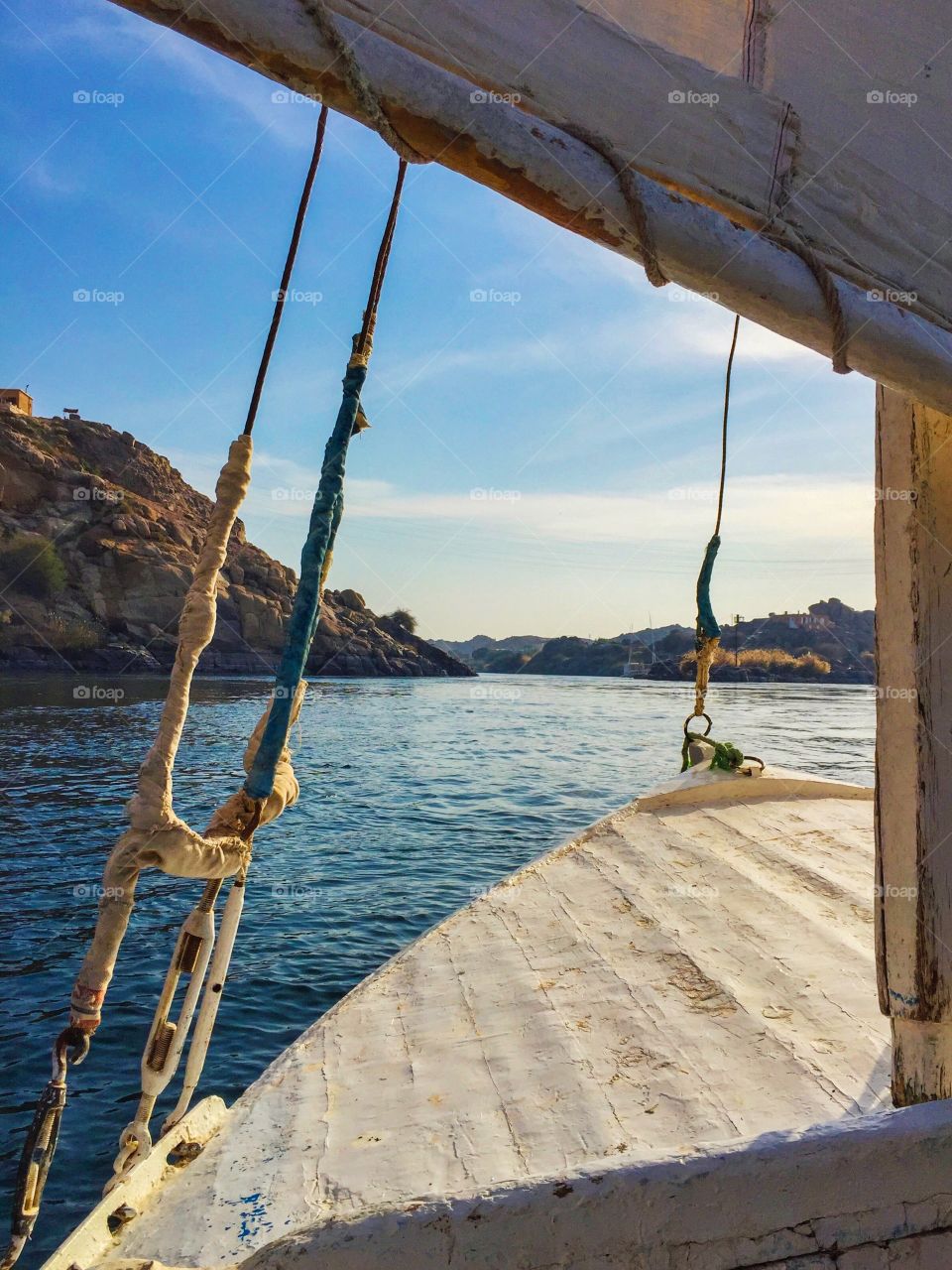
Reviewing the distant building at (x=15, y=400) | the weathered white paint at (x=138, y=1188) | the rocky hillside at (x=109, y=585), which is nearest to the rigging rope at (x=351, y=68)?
the weathered white paint at (x=138, y=1188)

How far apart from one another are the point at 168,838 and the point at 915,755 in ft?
7.13

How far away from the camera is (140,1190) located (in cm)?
277

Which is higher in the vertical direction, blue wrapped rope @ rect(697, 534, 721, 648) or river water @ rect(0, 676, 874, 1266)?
blue wrapped rope @ rect(697, 534, 721, 648)

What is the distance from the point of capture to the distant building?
3561 inches

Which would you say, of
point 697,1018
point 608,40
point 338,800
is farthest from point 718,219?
point 338,800

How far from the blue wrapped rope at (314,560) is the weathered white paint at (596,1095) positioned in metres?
1.15

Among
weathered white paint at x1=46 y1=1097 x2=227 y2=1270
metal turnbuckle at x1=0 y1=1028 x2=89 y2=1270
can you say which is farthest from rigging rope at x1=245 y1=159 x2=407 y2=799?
weathered white paint at x1=46 y1=1097 x2=227 y2=1270

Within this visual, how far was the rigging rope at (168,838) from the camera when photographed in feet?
7.01

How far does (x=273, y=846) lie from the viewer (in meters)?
14.9

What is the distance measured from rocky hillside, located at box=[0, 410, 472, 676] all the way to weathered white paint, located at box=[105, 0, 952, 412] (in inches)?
2616

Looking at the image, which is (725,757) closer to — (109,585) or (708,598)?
(708,598)

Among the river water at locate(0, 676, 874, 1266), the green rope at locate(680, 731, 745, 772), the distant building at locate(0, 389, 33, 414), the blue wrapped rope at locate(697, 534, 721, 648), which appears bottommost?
the river water at locate(0, 676, 874, 1266)

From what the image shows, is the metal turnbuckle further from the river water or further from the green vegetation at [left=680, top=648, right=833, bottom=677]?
the green vegetation at [left=680, top=648, right=833, bottom=677]

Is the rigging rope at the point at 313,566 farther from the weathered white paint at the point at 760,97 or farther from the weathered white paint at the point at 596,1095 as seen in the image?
the weathered white paint at the point at 596,1095
